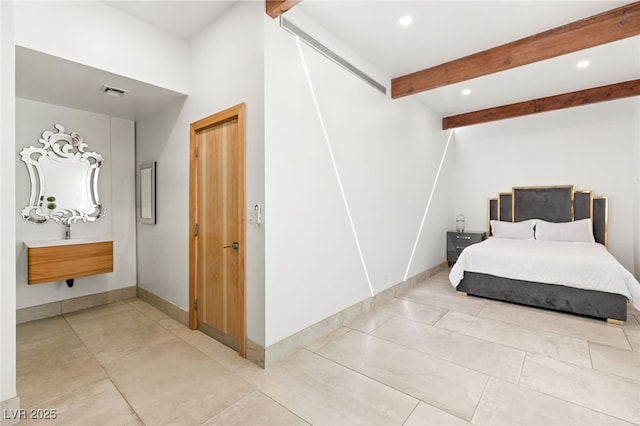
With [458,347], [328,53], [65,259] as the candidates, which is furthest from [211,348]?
[328,53]

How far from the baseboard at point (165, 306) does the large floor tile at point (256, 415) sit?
1.63m

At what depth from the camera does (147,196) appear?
13.1 ft

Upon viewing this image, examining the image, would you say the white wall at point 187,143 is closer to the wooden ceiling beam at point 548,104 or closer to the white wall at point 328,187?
the white wall at point 328,187

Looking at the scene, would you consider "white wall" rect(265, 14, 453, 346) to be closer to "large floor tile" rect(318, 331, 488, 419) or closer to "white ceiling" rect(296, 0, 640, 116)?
"white ceiling" rect(296, 0, 640, 116)

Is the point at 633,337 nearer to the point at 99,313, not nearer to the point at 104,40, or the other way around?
the point at 104,40

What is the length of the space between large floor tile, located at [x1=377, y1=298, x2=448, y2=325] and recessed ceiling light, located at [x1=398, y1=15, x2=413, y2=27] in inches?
126

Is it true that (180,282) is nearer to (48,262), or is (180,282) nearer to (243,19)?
(48,262)

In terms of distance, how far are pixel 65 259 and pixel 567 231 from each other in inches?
284

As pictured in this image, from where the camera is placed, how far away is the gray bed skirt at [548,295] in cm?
333

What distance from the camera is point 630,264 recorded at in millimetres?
4801

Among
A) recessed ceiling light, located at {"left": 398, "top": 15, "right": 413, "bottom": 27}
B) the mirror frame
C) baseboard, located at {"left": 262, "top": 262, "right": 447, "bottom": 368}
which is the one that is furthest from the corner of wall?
recessed ceiling light, located at {"left": 398, "top": 15, "right": 413, "bottom": 27}

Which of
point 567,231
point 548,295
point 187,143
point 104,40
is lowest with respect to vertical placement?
point 548,295

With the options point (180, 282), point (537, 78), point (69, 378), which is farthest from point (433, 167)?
point (69, 378)

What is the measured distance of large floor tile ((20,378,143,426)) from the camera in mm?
1854
